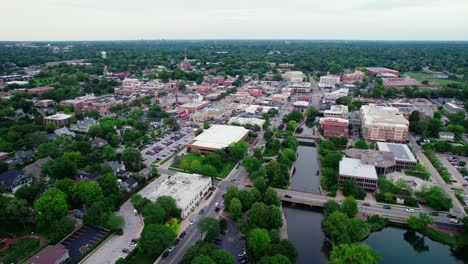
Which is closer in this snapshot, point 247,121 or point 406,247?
point 406,247

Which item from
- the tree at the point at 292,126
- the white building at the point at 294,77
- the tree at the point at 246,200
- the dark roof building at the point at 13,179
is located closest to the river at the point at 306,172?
the tree at the point at 292,126

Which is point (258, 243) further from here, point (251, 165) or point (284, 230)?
point (251, 165)

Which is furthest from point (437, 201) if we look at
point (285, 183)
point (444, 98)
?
point (444, 98)

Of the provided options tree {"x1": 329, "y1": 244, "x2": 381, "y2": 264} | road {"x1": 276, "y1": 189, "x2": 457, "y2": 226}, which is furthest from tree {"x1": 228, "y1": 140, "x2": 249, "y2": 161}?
tree {"x1": 329, "y1": 244, "x2": 381, "y2": 264}

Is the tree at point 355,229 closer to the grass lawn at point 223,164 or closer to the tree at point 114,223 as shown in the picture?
the grass lawn at point 223,164

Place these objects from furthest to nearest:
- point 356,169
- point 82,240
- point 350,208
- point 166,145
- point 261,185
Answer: point 166,145
point 356,169
point 261,185
point 350,208
point 82,240

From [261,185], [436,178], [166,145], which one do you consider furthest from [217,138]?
[436,178]

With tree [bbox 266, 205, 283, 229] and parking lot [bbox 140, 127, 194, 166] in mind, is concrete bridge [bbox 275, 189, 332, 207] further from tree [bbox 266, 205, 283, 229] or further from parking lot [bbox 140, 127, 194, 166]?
parking lot [bbox 140, 127, 194, 166]
